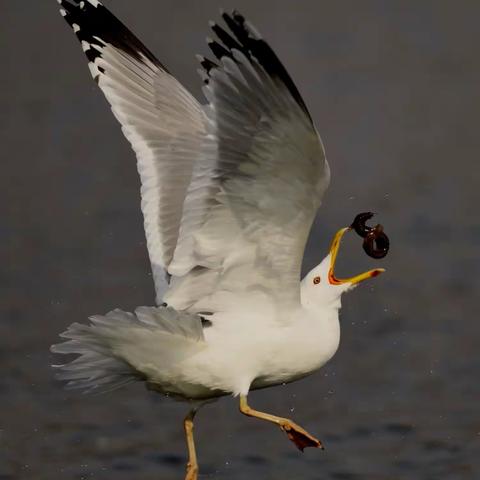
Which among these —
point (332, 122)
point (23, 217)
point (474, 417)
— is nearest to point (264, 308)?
point (474, 417)

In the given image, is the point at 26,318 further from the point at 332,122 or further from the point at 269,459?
the point at 332,122

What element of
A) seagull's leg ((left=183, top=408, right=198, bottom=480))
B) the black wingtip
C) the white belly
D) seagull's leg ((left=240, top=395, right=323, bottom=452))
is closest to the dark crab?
the white belly

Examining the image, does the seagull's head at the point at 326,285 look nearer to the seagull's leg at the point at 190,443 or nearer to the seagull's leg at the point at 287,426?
the seagull's leg at the point at 287,426

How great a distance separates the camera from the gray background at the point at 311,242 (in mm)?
8430

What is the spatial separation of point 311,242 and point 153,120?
3.48 metres

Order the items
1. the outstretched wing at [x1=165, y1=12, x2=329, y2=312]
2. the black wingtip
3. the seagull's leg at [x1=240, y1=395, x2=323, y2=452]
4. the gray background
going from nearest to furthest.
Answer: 1. the outstretched wing at [x1=165, y1=12, x2=329, y2=312]
2. the seagull's leg at [x1=240, y1=395, x2=323, y2=452]
3. the black wingtip
4. the gray background

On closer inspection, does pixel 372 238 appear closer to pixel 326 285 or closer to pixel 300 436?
pixel 326 285

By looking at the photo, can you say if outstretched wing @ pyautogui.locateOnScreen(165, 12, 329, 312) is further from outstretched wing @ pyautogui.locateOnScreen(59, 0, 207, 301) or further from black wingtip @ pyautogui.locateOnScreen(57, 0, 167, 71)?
black wingtip @ pyautogui.locateOnScreen(57, 0, 167, 71)

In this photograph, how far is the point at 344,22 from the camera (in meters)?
16.1

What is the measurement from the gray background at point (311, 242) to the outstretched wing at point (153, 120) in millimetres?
1395

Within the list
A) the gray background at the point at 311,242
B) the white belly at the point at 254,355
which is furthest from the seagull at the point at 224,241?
the gray background at the point at 311,242

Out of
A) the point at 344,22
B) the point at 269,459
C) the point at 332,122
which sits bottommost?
the point at 269,459

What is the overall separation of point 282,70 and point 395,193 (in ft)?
20.4

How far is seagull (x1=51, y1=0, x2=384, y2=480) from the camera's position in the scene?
246 inches
